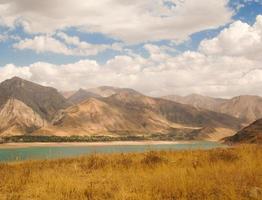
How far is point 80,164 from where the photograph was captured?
51.0 ft

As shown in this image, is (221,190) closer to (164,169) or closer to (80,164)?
(164,169)

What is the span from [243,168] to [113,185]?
4.02 m

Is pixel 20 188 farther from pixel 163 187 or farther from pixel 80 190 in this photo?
pixel 163 187

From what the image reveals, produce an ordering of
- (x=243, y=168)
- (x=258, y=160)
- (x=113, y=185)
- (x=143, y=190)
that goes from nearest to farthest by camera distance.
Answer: (x=143, y=190) < (x=113, y=185) < (x=243, y=168) < (x=258, y=160)

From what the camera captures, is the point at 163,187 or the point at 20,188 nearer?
the point at 163,187

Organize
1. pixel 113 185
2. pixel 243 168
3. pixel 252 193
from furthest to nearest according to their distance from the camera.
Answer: pixel 243 168
pixel 113 185
pixel 252 193

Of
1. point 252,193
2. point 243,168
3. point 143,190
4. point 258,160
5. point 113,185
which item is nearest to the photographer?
point 252,193

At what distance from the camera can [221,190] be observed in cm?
873

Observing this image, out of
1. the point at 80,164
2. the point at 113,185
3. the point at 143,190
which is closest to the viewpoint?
the point at 143,190

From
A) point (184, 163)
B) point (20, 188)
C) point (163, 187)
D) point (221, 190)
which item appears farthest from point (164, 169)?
point (20, 188)

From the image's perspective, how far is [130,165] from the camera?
1423 centimetres

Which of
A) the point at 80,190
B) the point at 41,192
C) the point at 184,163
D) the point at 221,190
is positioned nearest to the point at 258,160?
the point at 184,163

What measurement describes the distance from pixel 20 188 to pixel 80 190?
1.89m

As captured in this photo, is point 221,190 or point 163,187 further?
point 163,187
